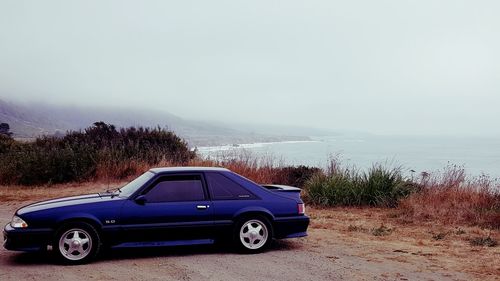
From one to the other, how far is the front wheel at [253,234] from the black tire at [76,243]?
2.02m

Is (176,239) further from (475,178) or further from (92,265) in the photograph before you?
(475,178)

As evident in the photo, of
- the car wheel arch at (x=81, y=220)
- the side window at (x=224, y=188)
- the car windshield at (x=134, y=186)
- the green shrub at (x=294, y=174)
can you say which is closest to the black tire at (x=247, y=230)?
the side window at (x=224, y=188)

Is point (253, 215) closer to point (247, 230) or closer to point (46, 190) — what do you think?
point (247, 230)

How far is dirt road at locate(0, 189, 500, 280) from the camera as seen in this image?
7.18m

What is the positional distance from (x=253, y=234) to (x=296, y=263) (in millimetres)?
835

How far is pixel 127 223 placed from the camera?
25.9 ft

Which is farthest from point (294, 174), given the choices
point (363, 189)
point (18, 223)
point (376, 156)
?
point (376, 156)

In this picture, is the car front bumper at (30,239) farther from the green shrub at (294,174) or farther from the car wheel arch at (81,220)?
the green shrub at (294,174)

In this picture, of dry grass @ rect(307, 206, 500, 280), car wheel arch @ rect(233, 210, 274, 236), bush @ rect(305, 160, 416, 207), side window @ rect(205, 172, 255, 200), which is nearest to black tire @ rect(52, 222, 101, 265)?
side window @ rect(205, 172, 255, 200)

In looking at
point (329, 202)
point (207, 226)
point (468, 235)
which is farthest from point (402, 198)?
point (207, 226)

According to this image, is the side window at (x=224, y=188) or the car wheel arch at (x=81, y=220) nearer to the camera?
the car wheel arch at (x=81, y=220)

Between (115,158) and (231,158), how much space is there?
407 centimetres

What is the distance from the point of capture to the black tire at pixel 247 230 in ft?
27.3

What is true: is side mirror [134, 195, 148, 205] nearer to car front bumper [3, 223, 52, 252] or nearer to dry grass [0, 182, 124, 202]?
car front bumper [3, 223, 52, 252]
